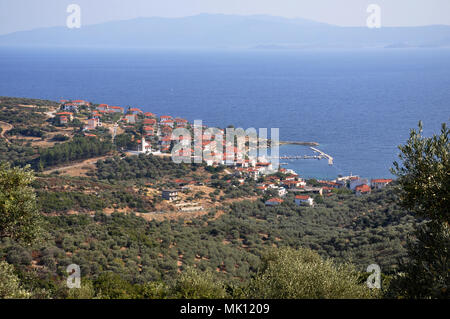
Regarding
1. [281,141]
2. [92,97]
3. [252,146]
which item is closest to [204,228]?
[252,146]

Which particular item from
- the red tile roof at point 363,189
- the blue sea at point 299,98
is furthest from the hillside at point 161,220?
the blue sea at point 299,98

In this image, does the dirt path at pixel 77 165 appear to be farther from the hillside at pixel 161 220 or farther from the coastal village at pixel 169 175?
the hillside at pixel 161 220

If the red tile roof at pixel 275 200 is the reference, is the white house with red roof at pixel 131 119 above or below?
above

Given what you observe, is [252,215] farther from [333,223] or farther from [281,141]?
[281,141]

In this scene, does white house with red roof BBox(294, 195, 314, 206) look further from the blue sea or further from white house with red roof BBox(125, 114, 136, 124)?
white house with red roof BBox(125, 114, 136, 124)

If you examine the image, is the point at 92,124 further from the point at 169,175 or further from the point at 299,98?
the point at 299,98

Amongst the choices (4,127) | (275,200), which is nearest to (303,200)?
(275,200)

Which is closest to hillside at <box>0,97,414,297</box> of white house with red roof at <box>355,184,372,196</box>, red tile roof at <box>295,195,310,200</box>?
white house with red roof at <box>355,184,372,196</box>
